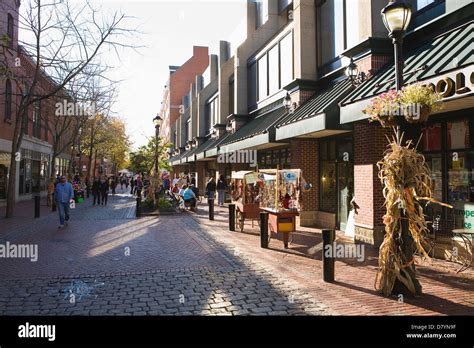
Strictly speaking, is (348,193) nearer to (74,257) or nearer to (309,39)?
(309,39)

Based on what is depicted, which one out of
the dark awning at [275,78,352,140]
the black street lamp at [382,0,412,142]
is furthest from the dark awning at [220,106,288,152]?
the black street lamp at [382,0,412,142]

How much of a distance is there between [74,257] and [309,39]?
1066cm

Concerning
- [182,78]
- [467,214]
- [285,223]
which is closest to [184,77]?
[182,78]

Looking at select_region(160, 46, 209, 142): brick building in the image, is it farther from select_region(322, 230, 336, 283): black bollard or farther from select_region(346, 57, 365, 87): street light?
select_region(322, 230, 336, 283): black bollard

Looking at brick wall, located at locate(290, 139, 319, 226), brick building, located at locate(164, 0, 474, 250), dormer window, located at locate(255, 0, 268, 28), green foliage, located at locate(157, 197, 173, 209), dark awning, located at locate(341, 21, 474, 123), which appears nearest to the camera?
dark awning, located at locate(341, 21, 474, 123)

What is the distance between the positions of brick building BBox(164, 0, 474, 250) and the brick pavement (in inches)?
141

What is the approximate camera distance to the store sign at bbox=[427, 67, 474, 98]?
593cm

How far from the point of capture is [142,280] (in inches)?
254

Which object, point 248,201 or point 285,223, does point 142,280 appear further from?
point 248,201

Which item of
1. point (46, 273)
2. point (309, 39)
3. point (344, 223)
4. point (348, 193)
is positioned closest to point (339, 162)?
point (348, 193)

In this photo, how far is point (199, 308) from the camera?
5039 mm

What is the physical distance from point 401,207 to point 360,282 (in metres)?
1.58

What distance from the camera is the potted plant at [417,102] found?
5.30 metres

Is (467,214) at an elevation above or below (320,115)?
below
